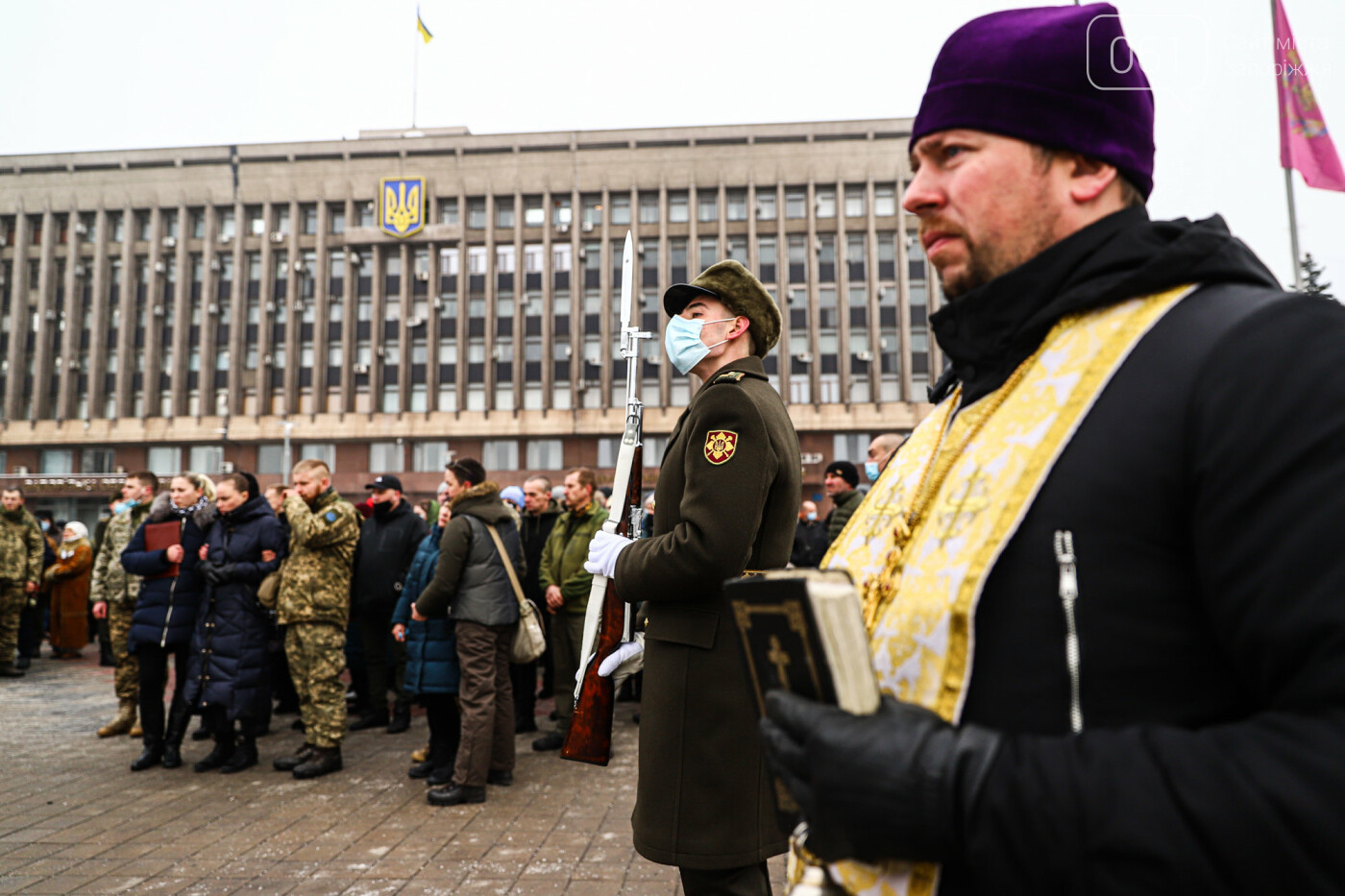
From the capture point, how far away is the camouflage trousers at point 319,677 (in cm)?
644

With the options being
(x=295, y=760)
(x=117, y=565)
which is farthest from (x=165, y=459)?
(x=295, y=760)

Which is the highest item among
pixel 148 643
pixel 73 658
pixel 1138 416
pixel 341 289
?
pixel 341 289

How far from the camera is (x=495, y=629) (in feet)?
19.9

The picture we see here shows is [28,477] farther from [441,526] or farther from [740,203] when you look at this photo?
[441,526]

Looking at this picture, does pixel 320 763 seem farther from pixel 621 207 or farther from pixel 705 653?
pixel 621 207

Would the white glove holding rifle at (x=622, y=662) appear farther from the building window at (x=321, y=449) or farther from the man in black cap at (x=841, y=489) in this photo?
the building window at (x=321, y=449)

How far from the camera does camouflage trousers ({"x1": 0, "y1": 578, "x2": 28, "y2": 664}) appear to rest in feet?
36.9

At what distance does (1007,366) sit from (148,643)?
7.52 m

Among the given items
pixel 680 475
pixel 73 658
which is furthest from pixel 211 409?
pixel 680 475

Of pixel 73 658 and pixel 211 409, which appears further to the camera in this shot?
pixel 211 409

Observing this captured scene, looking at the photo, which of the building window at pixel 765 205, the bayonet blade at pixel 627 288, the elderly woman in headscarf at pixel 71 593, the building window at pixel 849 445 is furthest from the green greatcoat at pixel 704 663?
the building window at pixel 765 205

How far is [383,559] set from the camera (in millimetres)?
8180

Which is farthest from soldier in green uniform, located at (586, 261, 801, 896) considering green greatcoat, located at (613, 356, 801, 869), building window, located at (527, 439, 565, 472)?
building window, located at (527, 439, 565, 472)

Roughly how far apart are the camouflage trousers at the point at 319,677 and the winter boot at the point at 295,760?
162mm
